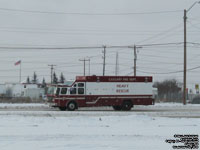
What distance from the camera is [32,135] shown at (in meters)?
13.8

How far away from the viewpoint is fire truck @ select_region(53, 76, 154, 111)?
3134cm

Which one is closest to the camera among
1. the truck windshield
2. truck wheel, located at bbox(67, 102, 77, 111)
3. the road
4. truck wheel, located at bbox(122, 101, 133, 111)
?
the road

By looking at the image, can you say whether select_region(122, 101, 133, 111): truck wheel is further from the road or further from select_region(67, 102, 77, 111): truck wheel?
select_region(67, 102, 77, 111): truck wheel

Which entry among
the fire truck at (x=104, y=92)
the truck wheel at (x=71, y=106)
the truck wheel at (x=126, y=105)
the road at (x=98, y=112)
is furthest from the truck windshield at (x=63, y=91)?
the truck wheel at (x=126, y=105)

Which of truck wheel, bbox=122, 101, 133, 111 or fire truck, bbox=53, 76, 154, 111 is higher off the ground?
fire truck, bbox=53, 76, 154, 111

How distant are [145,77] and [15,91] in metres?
63.9

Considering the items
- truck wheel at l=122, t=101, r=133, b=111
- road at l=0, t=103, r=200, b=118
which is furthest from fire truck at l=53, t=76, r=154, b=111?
road at l=0, t=103, r=200, b=118

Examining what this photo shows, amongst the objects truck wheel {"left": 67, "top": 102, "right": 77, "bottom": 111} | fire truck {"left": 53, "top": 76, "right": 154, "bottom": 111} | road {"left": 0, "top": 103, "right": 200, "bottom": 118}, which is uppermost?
fire truck {"left": 53, "top": 76, "right": 154, "bottom": 111}

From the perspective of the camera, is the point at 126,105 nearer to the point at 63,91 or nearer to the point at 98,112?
the point at 98,112

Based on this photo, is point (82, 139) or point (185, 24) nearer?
point (82, 139)

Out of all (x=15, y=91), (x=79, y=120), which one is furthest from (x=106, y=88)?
(x=15, y=91)

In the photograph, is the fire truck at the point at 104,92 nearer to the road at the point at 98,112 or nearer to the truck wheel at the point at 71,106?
the truck wheel at the point at 71,106

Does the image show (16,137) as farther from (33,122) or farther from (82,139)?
(33,122)

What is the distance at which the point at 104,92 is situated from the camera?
3206 cm
